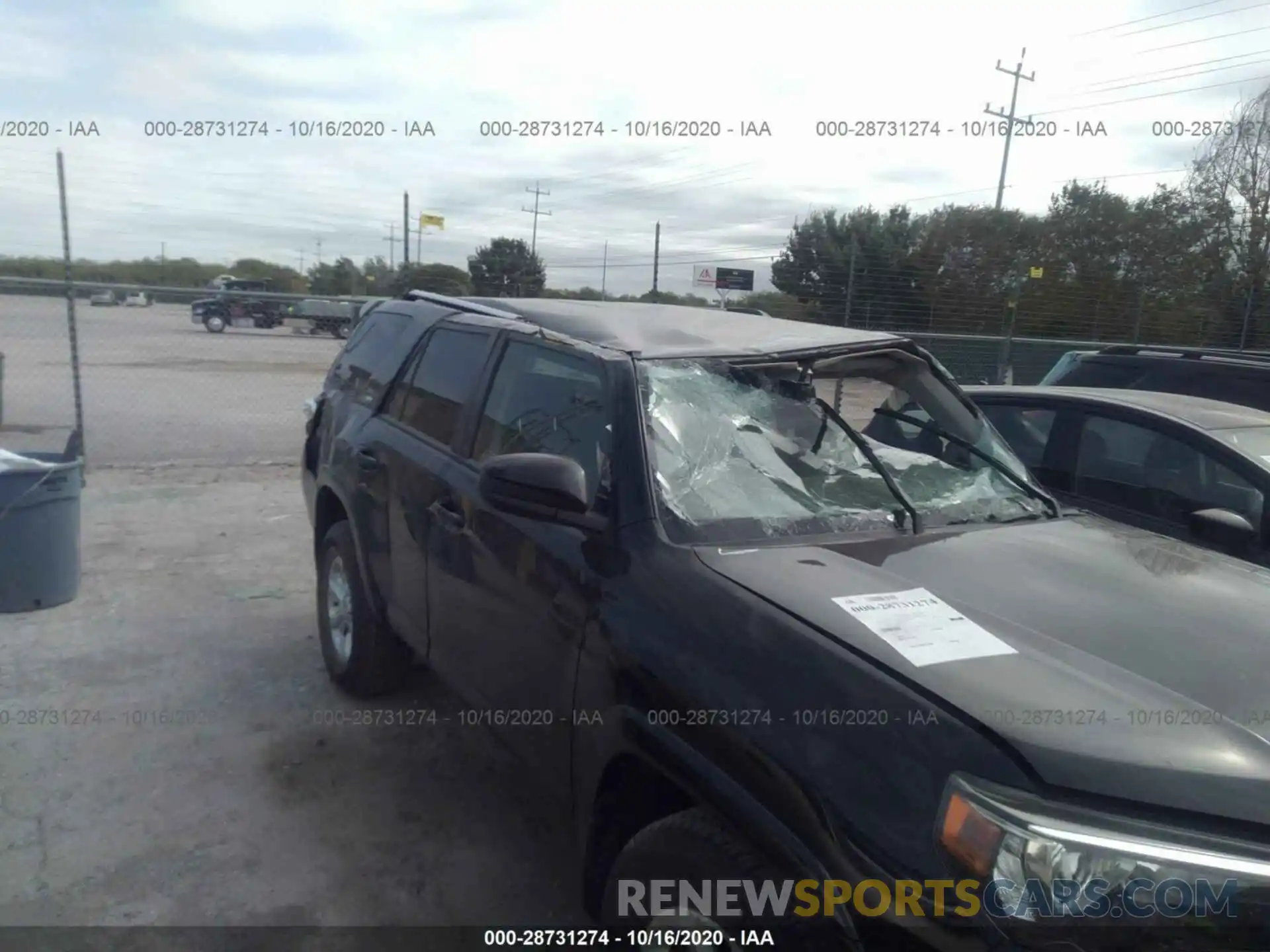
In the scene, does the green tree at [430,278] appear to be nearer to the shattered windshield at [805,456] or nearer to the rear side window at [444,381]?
the rear side window at [444,381]

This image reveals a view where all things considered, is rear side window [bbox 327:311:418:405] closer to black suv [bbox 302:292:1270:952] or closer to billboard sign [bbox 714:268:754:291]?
black suv [bbox 302:292:1270:952]

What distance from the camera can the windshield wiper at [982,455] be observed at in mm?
3359

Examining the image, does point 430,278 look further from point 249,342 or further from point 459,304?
point 459,304

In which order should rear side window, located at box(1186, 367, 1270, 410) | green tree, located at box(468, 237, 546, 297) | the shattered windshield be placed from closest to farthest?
the shattered windshield → rear side window, located at box(1186, 367, 1270, 410) → green tree, located at box(468, 237, 546, 297)

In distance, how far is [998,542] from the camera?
285 centimetres

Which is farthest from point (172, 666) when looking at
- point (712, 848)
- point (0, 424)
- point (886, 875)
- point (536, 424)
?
point (0, 424)

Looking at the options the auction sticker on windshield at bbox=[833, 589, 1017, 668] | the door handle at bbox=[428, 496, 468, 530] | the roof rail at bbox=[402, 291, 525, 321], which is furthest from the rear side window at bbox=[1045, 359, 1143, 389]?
the auction sticker on windshield at bbox=[833, 589, 1017, 668]

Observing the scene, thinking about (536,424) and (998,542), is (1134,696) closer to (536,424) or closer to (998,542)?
(998,542)

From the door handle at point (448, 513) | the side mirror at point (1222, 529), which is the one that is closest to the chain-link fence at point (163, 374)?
the door handle at point (448, 513)

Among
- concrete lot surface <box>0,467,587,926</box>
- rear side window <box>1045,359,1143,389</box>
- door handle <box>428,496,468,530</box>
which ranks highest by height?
rear side window <box>1045,359,1143,389</box>

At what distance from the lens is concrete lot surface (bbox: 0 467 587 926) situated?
10.6 ft

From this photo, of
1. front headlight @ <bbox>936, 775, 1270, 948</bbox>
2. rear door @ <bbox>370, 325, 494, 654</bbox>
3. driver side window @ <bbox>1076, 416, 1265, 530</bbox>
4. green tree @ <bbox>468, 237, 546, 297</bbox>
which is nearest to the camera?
front headlight @ <bbox>936, 775, 1270, 948</bbox>

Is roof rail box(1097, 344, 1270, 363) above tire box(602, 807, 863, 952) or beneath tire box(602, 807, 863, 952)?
above

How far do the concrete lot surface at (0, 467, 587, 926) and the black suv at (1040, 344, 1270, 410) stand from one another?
13.5ft
